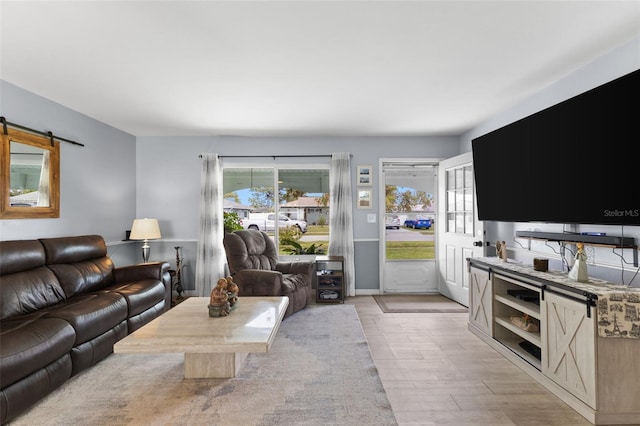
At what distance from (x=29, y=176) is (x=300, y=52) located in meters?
2.93

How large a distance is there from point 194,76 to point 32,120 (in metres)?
1.82

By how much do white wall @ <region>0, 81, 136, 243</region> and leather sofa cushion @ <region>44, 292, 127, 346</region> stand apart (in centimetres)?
106

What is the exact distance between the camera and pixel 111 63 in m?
2.58

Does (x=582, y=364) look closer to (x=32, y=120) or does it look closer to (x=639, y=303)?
(x=639, y=303)

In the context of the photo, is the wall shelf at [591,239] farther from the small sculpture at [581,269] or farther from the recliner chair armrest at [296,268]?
the recliner chair armrest at [296,268]

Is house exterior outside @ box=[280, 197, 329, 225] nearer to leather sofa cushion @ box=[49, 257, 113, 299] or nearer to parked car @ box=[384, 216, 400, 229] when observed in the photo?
parked car @ box=[384, 216, 400, 229]

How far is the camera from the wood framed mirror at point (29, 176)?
2912 mm

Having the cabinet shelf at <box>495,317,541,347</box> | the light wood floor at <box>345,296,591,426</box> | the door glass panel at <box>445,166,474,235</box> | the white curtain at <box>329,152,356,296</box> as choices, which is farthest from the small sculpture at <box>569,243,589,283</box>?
the white curtain at <box>329,152,356,296</box>

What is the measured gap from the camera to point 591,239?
95.3 inches

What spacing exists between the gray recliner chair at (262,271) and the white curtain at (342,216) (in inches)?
29.3

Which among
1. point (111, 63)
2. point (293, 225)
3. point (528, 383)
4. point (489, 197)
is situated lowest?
point (528, 383)

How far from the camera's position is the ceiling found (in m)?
1.95

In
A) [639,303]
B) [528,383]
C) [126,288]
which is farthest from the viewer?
[126,288]

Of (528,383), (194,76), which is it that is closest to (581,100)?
(528,383)
